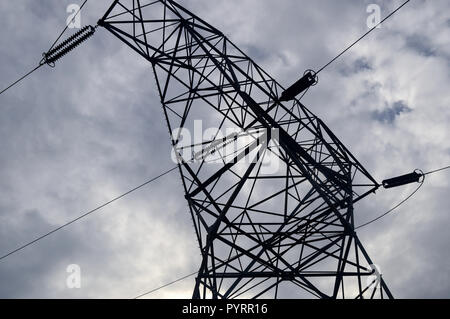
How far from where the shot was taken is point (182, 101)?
1188 cm

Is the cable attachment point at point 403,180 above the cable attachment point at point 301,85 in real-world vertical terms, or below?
below

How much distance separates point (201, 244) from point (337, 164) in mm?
5073

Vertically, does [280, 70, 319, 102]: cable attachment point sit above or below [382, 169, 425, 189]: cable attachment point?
above
